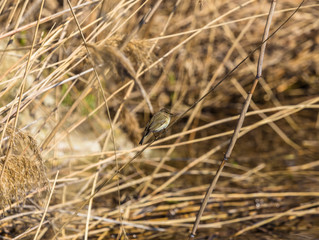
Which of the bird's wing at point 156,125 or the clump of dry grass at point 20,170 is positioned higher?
the clump of dry grass at point 20,170

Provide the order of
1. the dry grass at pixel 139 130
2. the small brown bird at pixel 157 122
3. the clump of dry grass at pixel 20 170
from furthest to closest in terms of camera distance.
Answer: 1. the small brown bird at pixel 157 122
2. the dry grass at pixel 139 130
3. the clump of dry grass at pixel 20 170

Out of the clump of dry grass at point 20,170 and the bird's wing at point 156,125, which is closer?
the clump of dry grass at point 20,170

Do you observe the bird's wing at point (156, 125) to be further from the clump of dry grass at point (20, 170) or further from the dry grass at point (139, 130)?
the clump of dry grass at point (20, 170)

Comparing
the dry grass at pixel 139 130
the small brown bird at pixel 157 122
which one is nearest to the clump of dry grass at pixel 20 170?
the dry grass at pixel 139 130

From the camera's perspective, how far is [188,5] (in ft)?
15.8

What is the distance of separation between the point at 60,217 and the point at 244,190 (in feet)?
4.68

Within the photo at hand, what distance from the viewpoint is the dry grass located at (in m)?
1.92

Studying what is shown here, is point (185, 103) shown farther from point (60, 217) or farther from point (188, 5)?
point (60, 217)

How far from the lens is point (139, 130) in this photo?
7.30 feet

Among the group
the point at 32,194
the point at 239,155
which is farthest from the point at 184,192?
the point at 32,194

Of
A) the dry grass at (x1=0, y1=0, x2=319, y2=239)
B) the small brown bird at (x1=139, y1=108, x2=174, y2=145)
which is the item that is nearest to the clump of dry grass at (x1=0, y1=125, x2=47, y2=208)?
the dry grass at (x1=0, y1=0, x2=319, y2=239)

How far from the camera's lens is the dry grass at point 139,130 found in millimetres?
1919

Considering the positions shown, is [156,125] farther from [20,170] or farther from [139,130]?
[20,170]

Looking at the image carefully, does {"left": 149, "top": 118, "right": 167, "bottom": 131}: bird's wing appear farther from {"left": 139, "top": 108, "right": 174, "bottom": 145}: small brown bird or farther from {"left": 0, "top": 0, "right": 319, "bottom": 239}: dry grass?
{"left": 0, "top": 0, "right": 319, "bottom": 239}: dry grass
